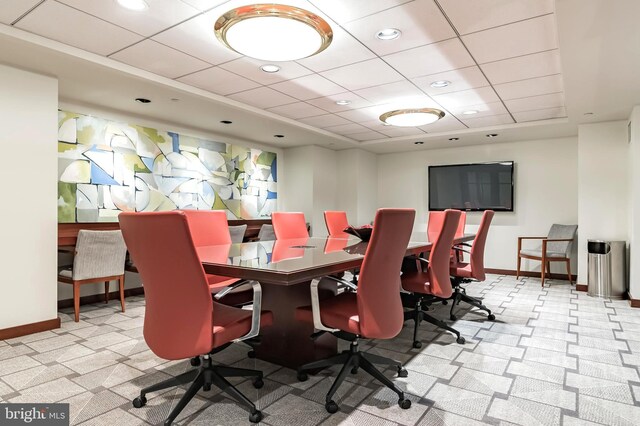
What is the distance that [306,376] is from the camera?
2.49 meters

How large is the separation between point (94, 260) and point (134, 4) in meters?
2.62

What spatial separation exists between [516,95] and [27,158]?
5251mm

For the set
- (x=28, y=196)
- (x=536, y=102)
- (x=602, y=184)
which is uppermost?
(x=536, y=102)

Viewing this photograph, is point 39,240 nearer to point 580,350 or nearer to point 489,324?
point 489,324

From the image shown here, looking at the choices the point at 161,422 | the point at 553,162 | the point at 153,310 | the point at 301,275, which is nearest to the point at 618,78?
the point at 553,162

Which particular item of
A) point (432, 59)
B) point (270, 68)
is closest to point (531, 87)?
point (432, 59)

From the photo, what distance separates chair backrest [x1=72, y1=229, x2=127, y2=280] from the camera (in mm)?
3932

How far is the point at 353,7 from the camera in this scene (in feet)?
8.77

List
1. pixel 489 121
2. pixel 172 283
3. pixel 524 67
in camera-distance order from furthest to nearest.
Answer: pixel 489 121 → pixel 524 67 → pixel 172 283

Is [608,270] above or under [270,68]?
under

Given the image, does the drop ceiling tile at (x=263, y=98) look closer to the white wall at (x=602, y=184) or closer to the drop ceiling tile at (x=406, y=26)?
the drop ceiling tile at (x=406, y=26)

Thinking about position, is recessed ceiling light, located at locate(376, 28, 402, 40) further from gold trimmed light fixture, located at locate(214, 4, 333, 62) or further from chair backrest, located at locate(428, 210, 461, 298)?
chair backrest, located at locate(428, 210, 461, 298)

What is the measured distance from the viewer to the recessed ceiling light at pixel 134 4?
8.54 feet

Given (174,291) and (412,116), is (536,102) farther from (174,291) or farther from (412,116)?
(174,291)
